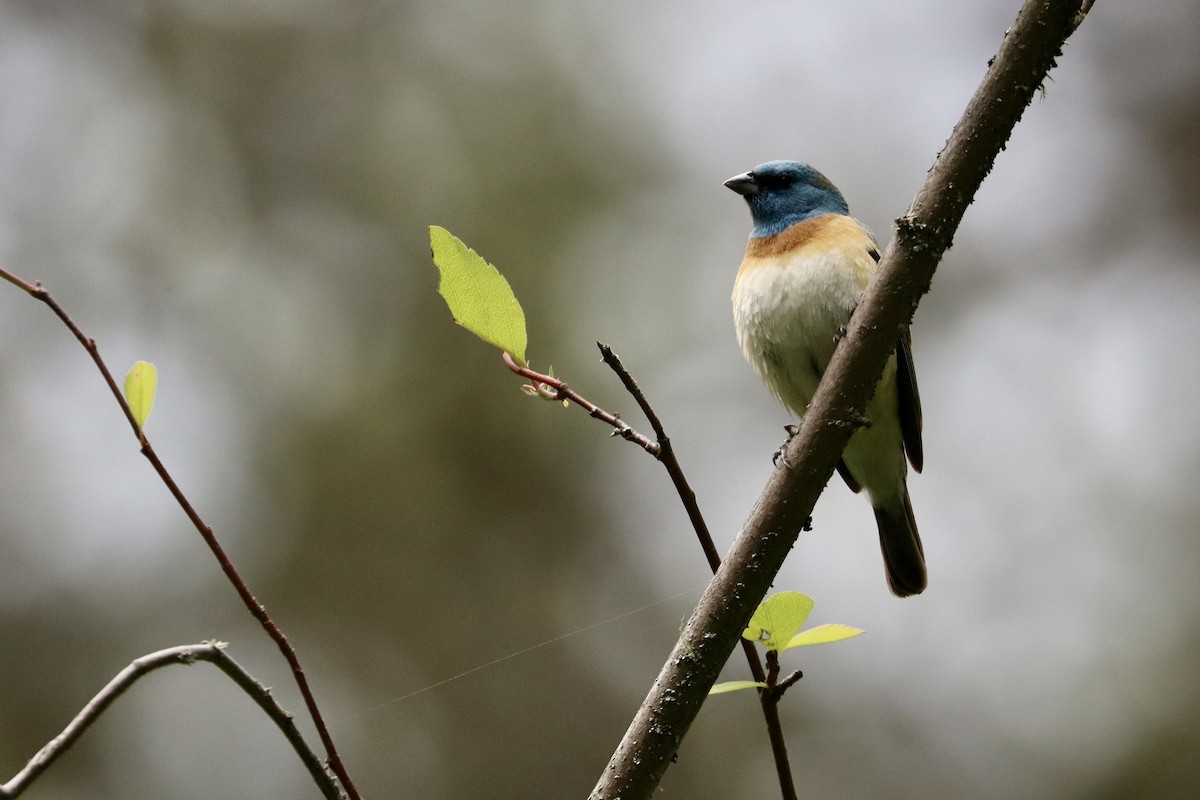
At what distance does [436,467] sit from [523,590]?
0.92 meters

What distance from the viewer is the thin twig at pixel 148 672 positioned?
992 mm

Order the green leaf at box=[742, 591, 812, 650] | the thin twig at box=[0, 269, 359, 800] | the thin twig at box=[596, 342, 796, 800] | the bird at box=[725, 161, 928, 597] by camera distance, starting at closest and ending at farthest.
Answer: the thin twig at box=[0, 269, 359, 800] < the thin twig at box=[596, 342, 796, 800] < the green leaf at box=[742, 591, 812, 650] < the bird at box=[725, 161, 928, 597]

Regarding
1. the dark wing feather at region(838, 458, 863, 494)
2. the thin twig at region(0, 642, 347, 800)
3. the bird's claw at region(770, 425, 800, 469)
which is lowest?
the dark wing feather at region(838, 458, 863, 494)

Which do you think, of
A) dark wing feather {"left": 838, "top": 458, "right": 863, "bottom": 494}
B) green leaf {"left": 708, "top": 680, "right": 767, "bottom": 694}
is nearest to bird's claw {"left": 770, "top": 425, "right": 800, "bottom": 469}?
green leaf {"left": 708, "top": 680, "right": 767, "bottom": 694}

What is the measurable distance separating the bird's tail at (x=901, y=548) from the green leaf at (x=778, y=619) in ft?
7.10

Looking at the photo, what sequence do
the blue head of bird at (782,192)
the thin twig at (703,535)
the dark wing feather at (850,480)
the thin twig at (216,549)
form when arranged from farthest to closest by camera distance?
the blue head of bird at (782,192) < the dark wing feather at (850,480) < the thin twig at (703,535) < the thin twig at (216,549)

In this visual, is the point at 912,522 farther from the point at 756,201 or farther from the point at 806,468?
the point at 806,468

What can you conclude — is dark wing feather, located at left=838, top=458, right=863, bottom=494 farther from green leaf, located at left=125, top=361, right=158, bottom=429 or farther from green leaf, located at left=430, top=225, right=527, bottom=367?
green leaf, located at left=125, top=361, right=158, bottom=429

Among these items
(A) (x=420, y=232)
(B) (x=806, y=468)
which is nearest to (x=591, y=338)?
(A) (x=420, y=232)

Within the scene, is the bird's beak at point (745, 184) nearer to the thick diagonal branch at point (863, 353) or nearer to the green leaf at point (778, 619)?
the thick diagonal branch at point (863, 353)

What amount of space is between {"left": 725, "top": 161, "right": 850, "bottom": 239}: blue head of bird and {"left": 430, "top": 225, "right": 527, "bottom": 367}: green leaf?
2.27 m

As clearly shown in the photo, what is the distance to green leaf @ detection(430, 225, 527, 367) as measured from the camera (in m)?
1.57

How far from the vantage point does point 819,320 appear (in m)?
3.16

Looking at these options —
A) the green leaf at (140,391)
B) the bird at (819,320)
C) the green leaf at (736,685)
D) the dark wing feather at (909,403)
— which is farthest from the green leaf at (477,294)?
the dark wing feather at (909,403)
